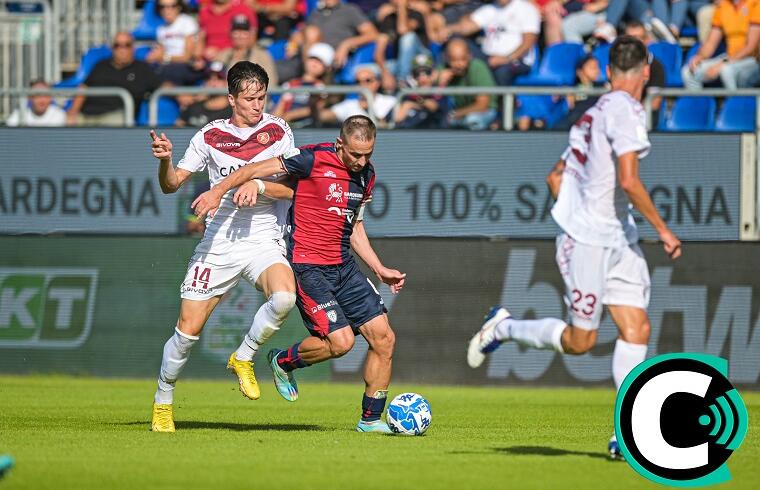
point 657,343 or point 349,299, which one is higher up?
point 349,299

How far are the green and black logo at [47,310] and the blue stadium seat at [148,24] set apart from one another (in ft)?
18.6

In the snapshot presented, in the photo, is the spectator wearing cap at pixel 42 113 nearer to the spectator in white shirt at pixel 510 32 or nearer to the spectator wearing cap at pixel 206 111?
the spectator wearing cap at pixel 206 111

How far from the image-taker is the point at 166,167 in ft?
31.3

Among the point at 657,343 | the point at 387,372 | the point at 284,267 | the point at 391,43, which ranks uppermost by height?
the point at 391,43

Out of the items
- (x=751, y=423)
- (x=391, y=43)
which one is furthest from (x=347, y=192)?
(x=391, y=43)

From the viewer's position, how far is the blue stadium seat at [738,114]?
53.5ft

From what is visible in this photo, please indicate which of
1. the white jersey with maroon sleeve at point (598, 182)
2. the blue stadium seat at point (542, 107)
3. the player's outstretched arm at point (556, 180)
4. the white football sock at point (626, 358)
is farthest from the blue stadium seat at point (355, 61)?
the white football sock at point (626, 358)

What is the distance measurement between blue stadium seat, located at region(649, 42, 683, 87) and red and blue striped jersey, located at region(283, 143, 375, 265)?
868 centimetres

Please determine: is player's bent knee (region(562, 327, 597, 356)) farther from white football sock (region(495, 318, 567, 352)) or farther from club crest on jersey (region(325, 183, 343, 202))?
club crest on jersey (region(325, 183, 343, 202))

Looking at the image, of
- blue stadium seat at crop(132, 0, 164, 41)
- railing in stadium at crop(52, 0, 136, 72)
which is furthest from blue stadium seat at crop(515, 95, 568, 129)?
railing in stadium at crop(52, 0, 136, 72)

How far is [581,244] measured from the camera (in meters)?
8.70

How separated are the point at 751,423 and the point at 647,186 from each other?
4821mm

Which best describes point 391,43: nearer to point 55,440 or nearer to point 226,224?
point 226,224

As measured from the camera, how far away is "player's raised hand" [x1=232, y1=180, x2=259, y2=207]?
369 inches
